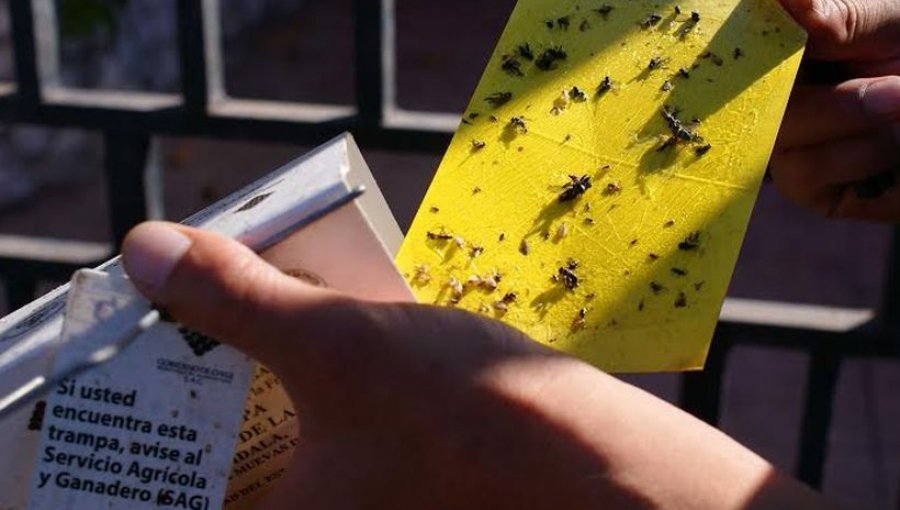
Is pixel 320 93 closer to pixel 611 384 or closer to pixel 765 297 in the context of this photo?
pixel 765 297

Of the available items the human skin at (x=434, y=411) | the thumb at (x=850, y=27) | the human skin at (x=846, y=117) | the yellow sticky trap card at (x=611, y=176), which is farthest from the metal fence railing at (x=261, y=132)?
the human skin at (x=434, y=411)

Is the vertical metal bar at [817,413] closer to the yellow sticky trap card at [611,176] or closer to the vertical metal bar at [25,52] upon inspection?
the yellow sticky trap card at [611,176]

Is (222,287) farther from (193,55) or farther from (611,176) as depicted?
(193,55)

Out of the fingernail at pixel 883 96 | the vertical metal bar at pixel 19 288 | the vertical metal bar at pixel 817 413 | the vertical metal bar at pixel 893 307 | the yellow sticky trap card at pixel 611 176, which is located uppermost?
the yellow sticky trap card at pixel 611 176

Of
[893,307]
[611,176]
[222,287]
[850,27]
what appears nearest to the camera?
[222,287]

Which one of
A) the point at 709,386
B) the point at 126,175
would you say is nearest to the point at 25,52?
the point at 126,175

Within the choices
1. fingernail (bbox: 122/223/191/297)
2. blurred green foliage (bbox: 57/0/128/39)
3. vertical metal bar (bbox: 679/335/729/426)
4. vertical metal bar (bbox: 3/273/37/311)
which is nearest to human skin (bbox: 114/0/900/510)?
fingernail (bbox: 122/223/191/297)

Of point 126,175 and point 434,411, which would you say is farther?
point 126,175
